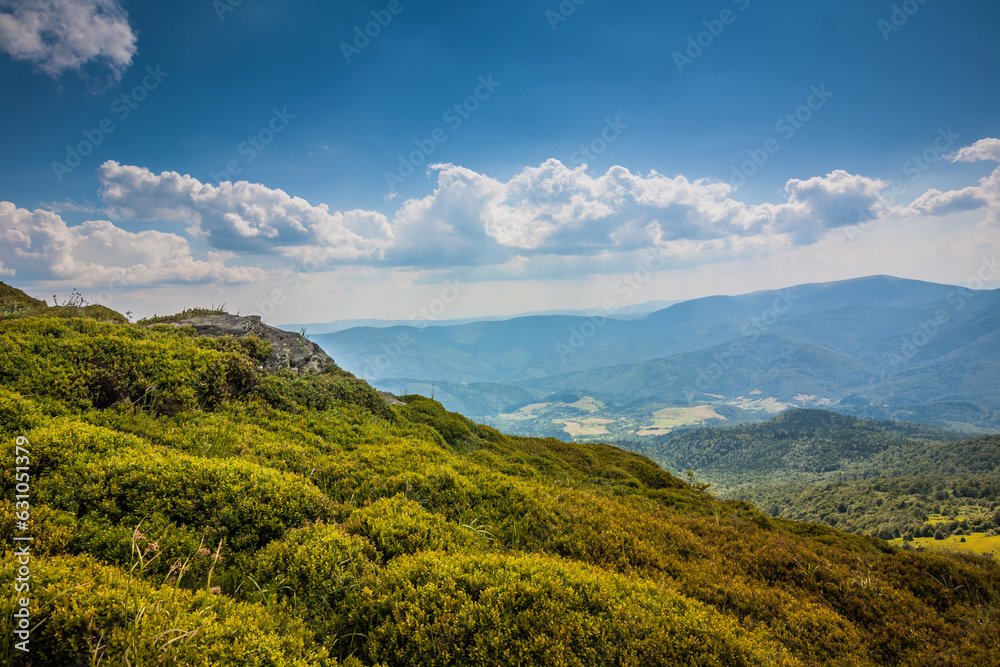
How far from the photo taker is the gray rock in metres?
15.8

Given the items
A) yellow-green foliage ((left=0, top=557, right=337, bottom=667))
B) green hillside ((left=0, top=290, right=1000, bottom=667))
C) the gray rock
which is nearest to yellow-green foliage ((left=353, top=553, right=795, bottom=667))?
green hillside ((left=0, top=290, right=1000, bottom=667))

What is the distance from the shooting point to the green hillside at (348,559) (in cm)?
422

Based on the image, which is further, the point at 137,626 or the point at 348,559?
the point at 348,559

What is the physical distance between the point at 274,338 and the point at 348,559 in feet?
45.9

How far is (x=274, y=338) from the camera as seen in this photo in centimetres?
1708

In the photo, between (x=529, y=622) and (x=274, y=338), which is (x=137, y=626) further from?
(x=274, y=338)

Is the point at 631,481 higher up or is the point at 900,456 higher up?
the point at 631,481

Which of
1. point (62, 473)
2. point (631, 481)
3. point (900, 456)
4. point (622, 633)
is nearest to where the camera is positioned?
point (622, 633)

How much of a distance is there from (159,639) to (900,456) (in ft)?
878

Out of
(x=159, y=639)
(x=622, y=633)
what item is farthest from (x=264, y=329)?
(x=622, y=633)

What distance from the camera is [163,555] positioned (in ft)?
17.0

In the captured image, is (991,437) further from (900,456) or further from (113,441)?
(113,441)

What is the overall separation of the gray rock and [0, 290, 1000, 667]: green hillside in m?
4.44

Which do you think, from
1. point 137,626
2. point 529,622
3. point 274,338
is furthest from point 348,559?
point 274,338
